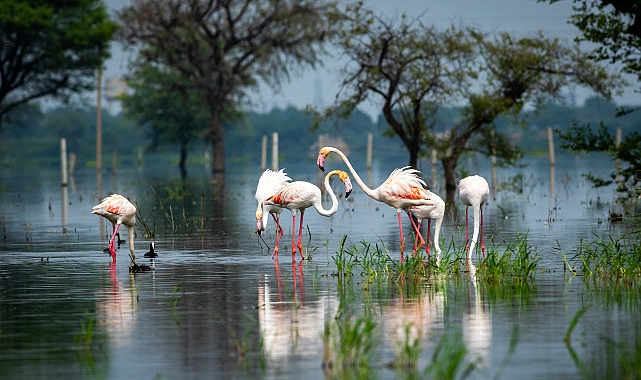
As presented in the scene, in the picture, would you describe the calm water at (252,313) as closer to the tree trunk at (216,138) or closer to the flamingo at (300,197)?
the flamingo at (300,197)

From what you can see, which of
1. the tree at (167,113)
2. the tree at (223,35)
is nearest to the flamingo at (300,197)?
the tree at (223,35)

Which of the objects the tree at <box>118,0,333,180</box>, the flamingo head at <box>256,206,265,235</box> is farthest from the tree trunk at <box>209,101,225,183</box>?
the flamingo head at <box>256,206,265,235</box>

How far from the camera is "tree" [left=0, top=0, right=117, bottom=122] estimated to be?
59.7 metres

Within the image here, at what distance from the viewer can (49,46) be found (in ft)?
202

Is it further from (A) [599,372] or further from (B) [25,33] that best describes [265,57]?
(A) [599,372]

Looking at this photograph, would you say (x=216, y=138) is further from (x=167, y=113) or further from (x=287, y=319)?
(x=287, y=319)

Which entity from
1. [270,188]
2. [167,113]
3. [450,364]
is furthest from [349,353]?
[167,113]

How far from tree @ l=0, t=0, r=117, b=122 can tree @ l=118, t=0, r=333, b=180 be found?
258 cm

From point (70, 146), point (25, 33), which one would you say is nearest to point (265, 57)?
point (25, 33)

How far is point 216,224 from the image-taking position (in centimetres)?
2561

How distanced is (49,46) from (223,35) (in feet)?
29.7

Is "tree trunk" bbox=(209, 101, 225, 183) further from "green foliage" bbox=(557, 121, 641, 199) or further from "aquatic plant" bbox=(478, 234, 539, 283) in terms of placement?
"aquatic plant" bbox=(478, 234, 539, 283)

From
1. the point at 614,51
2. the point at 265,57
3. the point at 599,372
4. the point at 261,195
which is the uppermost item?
the point at 265,57

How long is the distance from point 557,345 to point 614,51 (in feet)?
52.9
